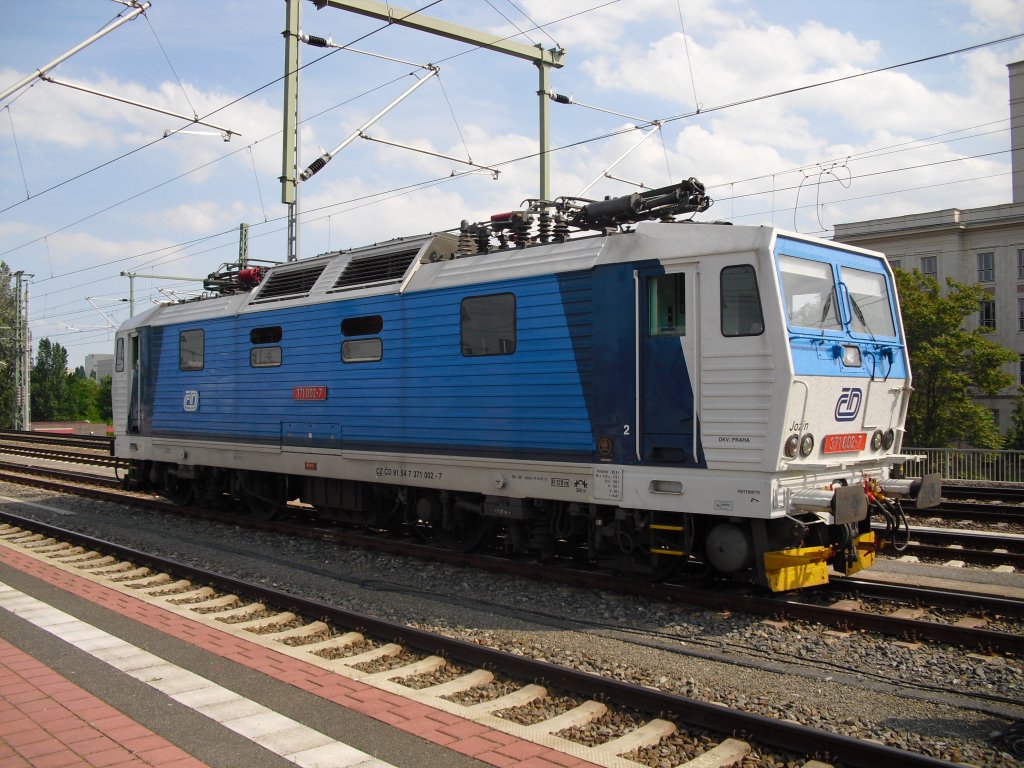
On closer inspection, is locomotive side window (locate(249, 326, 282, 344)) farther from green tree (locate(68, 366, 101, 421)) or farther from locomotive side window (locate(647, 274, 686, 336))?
green tree (locate(68, 366, 101, 421))

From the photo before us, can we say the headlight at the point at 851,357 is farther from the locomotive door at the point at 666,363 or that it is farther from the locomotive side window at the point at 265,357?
the locomotive side window at the point at 265,357

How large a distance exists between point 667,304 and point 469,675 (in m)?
3.90

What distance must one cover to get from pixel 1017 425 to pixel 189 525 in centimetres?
3223

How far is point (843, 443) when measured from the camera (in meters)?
8.05

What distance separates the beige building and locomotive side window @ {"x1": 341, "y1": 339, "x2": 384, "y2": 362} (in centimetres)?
4002

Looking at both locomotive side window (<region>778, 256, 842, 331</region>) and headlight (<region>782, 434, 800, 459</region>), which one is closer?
headlight (<region>782, 434, 800, 459</region>)

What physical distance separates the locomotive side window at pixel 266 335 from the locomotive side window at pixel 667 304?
6523mm

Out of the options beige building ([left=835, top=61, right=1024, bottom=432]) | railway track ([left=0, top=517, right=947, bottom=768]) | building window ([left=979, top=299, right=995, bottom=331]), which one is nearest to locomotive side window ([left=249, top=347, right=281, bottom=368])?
railway track ([left=0, top=517, right=947, bottom=768])

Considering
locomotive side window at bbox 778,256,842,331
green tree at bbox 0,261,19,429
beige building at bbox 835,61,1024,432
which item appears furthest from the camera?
green tree at bbox 0,261,19,429

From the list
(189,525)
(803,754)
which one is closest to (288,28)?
(189,525)

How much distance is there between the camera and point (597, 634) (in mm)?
7324

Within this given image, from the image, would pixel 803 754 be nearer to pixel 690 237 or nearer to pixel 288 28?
pixel 690 237

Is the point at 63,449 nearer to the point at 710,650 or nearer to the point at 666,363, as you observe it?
the point at 666,363

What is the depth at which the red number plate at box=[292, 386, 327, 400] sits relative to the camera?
38.9 ft
